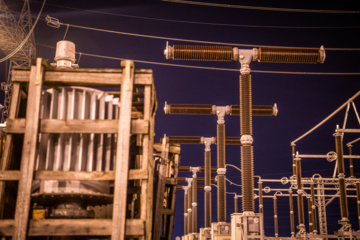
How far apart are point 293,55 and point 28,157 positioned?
30.0ft

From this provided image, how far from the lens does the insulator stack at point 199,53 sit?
Result: 1204cm

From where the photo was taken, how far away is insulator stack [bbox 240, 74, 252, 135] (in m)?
11.4

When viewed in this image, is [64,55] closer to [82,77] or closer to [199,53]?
[82,77]

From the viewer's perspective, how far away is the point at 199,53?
12.2 meters

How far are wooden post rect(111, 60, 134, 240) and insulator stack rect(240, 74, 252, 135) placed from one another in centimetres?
687

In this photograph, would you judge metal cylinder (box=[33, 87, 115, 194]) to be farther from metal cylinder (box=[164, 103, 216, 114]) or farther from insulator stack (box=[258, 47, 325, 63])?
metal cylinder (box=[164, 103, 216, 114])

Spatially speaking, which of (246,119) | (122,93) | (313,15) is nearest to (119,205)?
(122,93)

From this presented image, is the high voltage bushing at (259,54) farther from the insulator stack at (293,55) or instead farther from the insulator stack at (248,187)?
the insulator stack at (248,187)

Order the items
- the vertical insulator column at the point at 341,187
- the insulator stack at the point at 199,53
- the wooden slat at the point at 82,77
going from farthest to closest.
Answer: the vertical insulator column at the point at 341,187
the insulator stack at the point at 199,53
the wooden slat at the point at 82,77

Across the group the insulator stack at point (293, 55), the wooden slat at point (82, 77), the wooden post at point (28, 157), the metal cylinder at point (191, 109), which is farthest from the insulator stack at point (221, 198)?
the wooden post at point (28, 157)

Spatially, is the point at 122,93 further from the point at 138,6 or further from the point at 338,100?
the point at 338,100

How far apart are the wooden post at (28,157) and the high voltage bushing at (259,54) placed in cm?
746

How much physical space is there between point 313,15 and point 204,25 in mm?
11935

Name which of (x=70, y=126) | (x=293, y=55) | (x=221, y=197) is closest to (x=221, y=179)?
(x=221, y=197)
